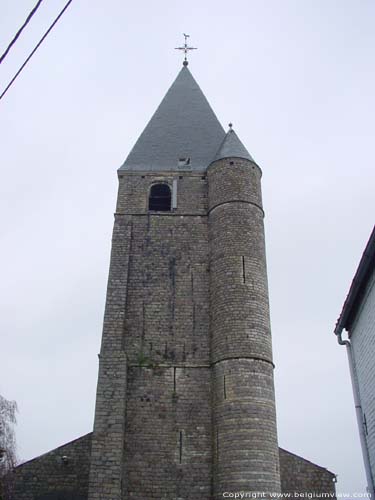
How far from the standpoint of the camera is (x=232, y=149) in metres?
18.3

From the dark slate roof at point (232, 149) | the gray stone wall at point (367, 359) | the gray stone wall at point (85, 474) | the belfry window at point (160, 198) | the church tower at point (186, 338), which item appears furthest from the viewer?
the belfry window at point (160, 198)

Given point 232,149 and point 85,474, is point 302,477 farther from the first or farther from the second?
point 232,149

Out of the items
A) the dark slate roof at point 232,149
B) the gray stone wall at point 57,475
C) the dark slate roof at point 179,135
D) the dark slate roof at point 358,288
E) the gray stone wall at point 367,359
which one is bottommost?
the gray stone wall at point 57,475

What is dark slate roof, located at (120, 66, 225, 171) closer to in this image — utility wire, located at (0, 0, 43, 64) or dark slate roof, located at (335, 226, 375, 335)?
dark slate roof, located at (335, 226, 375, 335)

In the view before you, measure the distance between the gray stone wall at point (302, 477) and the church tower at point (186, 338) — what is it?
1.42 m

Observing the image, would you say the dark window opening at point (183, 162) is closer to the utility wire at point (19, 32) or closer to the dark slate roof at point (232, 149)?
the dark slate roof at point (232, 149)

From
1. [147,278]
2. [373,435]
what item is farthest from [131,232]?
[373,435]

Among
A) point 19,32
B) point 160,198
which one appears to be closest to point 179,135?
point 160,198

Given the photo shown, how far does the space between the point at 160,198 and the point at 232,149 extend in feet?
9.46

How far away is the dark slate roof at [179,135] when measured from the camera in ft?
63.3

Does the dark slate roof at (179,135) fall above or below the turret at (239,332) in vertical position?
above

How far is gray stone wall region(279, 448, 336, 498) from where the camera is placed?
14.2m

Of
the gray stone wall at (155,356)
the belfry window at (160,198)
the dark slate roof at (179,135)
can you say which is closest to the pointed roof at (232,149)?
the dark slate roof at (179,135)

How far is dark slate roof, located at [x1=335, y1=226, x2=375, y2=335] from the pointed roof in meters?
7.62
